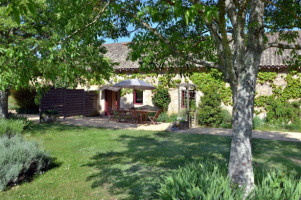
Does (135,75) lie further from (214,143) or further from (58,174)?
(58,174)

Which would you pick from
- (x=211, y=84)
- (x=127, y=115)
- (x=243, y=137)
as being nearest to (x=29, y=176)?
(x=243, y=137)

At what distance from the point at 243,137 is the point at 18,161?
4566 millimetres

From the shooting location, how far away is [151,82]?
16953 millimetres

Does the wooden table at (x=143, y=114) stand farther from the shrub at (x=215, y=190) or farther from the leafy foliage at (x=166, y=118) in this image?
the shrub at (x=215, y=190)

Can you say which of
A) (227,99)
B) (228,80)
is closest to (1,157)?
(228,80)

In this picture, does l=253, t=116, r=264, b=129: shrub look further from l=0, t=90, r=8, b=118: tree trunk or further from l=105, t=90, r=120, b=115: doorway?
l=0, t=90, r=8, b=118: tree trunk

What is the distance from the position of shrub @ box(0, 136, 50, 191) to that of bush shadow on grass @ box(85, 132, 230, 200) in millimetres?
1230

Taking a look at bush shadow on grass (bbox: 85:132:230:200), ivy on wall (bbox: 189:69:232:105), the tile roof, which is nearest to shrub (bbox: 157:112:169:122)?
ivy on wall (bbox: 189:69:232:105)

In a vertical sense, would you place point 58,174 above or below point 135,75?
below

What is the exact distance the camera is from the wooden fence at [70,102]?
15297 mm

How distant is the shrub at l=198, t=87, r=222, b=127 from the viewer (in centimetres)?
1309

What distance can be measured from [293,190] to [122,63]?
1632cm

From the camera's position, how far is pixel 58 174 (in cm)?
548

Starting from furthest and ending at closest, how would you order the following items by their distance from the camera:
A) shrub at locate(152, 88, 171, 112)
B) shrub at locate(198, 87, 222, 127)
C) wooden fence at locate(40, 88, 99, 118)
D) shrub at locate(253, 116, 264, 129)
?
shrub at locate(152, 88, 171, 112)
wooden fence at locate(40, 88, 99, 118)
shrub at locate(198, 87, 222, 127)
shrub at locate(253, 116, 264, 129)
